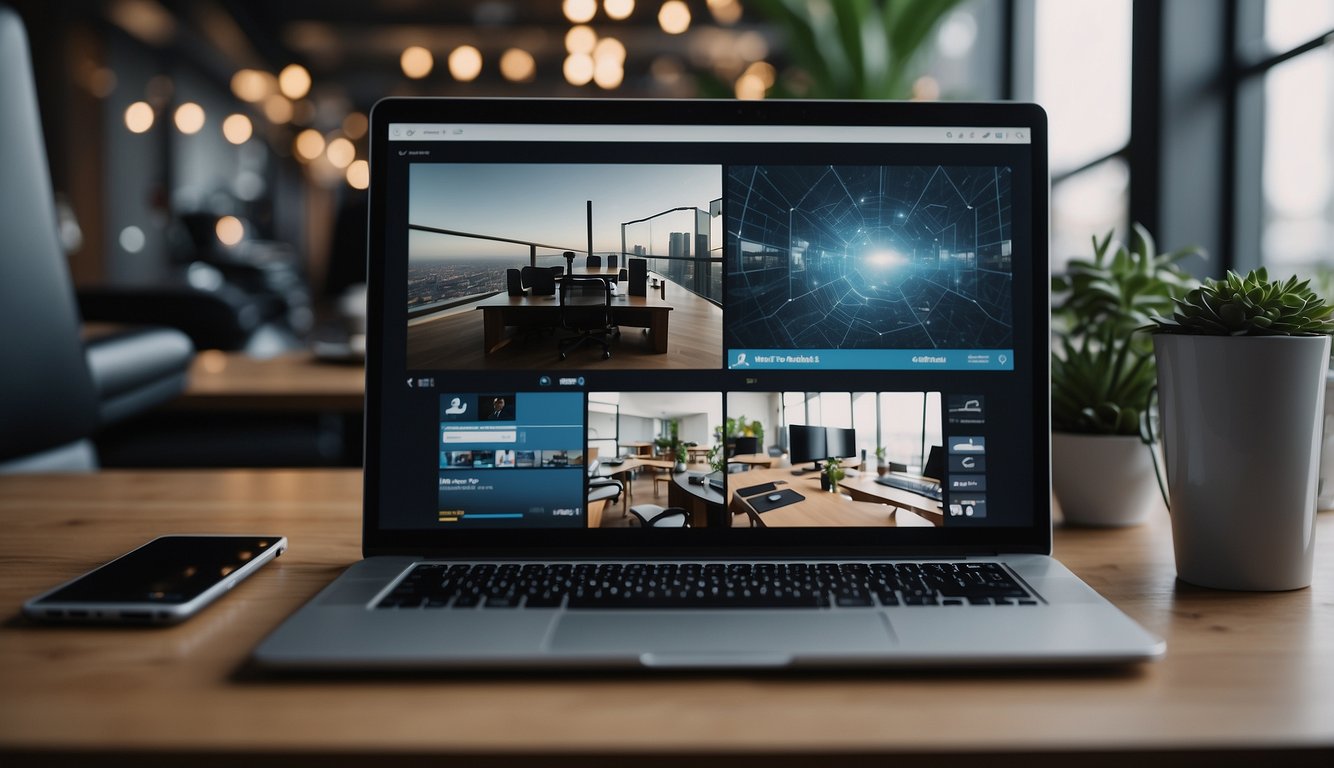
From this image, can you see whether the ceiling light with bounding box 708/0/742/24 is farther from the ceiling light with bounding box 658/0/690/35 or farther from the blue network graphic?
the blue network graphic

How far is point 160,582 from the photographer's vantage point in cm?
62

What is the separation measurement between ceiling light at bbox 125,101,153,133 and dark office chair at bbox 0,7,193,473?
245 inches

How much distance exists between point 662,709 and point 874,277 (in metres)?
0.43

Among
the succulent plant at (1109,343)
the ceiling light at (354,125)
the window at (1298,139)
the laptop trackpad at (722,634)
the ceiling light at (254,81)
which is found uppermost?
the ceiling light at (354,125)

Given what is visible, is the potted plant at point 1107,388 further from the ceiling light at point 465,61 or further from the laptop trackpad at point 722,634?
the ceiling light at point 465,61

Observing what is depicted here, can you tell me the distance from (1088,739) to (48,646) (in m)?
0.61

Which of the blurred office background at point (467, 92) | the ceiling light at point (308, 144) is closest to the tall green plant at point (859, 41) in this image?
the blurred office background at point (467, 92)

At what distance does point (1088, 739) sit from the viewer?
0.43 metres

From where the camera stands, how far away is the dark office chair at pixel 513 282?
0.74 m

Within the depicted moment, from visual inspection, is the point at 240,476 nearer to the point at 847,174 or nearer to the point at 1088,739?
the point at 847,174

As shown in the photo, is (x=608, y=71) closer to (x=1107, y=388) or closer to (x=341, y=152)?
(x=341, y=152)

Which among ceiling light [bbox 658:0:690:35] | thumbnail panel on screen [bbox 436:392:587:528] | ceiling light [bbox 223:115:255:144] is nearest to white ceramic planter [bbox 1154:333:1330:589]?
thumbnail panel on screen [bbox 436:392:587:528]

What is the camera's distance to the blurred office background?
200 centimetres

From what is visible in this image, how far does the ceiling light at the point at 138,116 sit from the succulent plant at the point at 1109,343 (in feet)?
23.4
